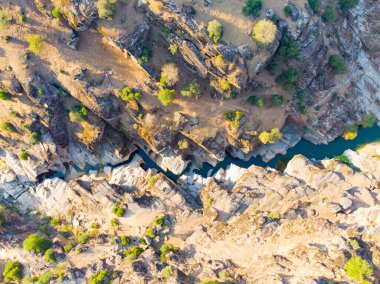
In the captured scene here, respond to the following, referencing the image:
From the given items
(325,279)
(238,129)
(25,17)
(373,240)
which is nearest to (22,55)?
(25,17)

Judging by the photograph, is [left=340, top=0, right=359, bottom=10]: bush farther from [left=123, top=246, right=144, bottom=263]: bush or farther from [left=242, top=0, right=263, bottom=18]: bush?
[left=123, top=246, right=144, bottom=263]: bush

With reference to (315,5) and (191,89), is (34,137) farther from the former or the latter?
(315,5)

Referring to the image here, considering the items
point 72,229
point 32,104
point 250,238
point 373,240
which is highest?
point 373,240

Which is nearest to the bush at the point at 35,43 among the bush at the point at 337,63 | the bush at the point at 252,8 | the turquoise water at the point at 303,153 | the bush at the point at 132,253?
the turquoise water at the point at 303,153

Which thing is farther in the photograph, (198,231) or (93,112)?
(93,112)

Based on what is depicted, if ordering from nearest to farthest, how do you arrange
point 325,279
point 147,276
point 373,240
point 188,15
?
point 325,279 → point 373,240 → point 147,276 → point 188,15

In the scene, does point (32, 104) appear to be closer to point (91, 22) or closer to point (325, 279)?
point (91, 22)

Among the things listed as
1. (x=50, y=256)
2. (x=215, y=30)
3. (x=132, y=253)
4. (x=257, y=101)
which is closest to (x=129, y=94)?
(x=215, y=30)
